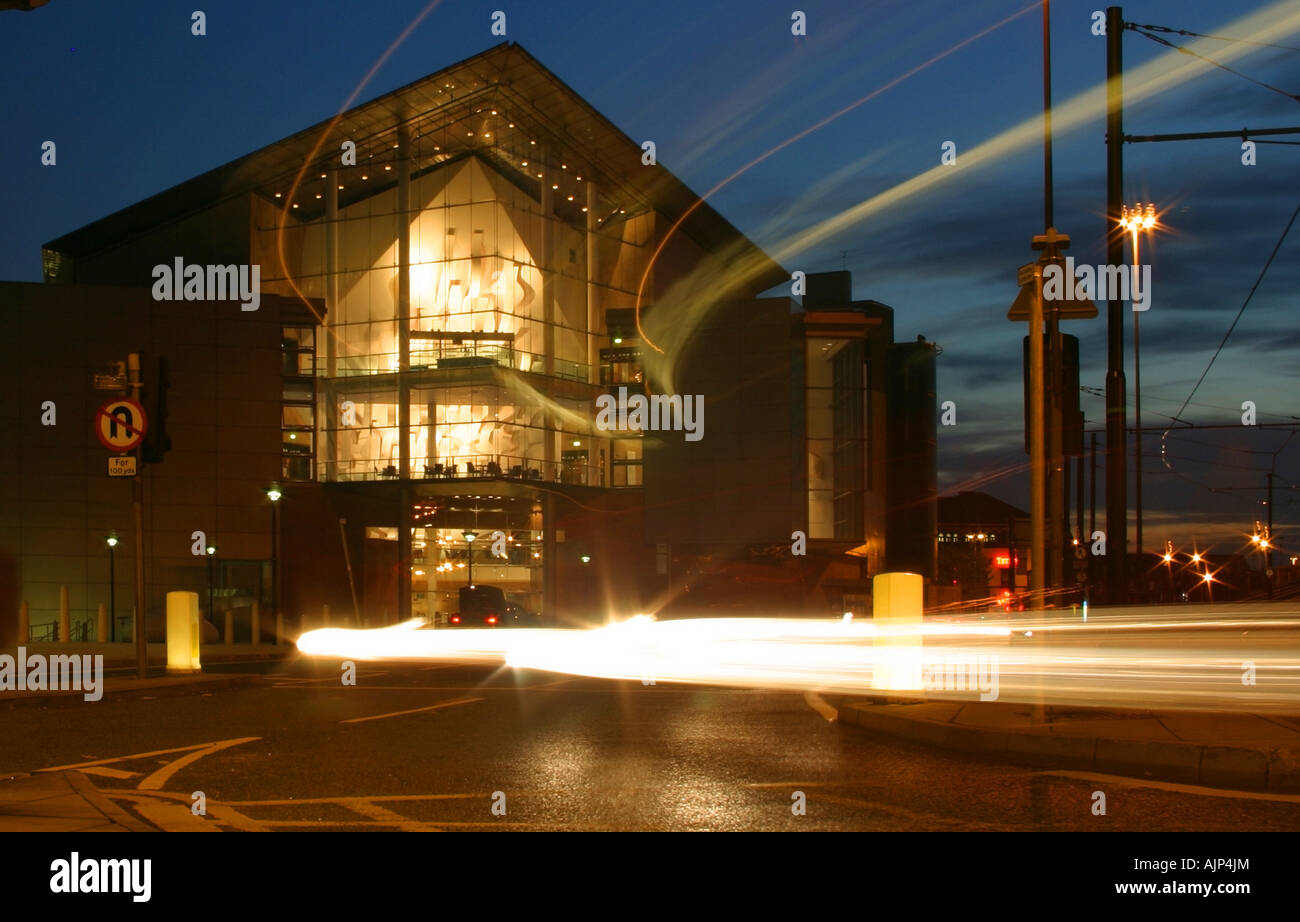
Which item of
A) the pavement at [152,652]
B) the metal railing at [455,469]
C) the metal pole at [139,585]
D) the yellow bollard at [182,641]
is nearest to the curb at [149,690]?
the metal pole at [139,585]

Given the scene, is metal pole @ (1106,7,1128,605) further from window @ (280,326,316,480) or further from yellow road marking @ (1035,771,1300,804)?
window @ (280,326,316,480)

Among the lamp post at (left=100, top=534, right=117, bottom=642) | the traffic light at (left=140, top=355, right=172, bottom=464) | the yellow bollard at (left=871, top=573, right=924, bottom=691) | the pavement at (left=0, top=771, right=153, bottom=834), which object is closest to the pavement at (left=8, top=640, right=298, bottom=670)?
the traffic light at (left=140, top=355, right=172, bottom=464)

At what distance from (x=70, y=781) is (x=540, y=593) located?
158 ft

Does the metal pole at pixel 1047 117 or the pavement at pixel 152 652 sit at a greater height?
the metal pole at pixel 1047 117

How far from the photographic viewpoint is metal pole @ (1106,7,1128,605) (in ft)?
59.3

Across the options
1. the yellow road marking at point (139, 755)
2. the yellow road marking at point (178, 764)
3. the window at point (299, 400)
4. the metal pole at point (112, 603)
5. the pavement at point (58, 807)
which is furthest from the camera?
the window at point (299, 400)

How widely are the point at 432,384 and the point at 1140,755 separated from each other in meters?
47.2

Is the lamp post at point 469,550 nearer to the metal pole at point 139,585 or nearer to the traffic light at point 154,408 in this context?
the metal pole at point 139,585

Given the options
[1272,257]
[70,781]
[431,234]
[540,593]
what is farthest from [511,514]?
[70,781]

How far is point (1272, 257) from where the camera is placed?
80.4 feet

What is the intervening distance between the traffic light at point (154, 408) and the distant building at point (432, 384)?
32.1m

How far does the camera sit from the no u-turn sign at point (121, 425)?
57.5 ft

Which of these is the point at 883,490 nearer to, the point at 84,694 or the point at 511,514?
→ the point at 511,514

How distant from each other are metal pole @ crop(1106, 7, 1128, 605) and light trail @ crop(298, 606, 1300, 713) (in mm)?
1834
